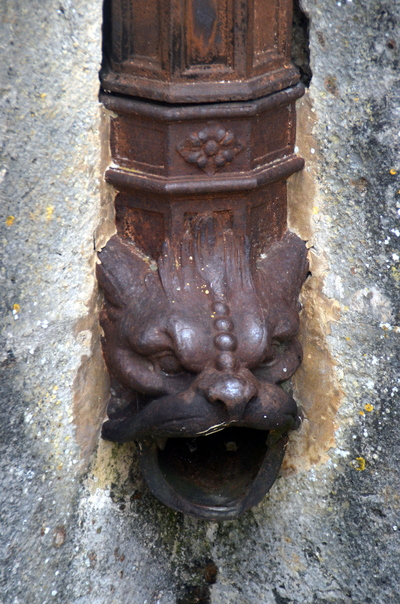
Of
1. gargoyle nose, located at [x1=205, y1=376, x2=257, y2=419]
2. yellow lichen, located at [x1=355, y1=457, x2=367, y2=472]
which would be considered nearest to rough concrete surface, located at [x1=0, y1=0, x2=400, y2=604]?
yellow lichen, located at [x1=355, y1=457, x2=367, y2=472]

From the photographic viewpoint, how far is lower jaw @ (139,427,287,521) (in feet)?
4.22

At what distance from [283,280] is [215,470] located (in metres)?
0.40

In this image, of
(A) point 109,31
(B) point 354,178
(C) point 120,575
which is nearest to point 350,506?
(C) point 120,575

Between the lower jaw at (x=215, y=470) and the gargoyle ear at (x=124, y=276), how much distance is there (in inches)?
10.5

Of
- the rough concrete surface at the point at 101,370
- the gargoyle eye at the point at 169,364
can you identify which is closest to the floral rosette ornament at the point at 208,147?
the rough concrete surface at the point at 101,370

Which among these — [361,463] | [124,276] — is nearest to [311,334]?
[361,463]

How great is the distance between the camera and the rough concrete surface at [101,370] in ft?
3.58

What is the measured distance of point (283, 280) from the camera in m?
1.26

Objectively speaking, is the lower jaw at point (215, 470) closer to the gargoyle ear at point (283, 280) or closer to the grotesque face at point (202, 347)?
the grotesque face at point (202, 347)

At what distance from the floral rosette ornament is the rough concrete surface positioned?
0.51ft

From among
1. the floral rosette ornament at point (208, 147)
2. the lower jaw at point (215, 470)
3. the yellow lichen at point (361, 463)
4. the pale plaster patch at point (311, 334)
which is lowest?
the lower jaw at point (215, 470)

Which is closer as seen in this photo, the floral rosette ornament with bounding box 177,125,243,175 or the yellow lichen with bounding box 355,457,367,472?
the floral rosette ornament with bounding box 177,125,243,175

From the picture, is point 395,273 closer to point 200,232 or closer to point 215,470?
point 200,232

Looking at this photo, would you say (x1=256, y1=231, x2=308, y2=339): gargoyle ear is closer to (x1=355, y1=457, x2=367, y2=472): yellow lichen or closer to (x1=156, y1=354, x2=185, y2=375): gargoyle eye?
(x1=156, y1=354, x2=185, y2=375): gargoyle eye
